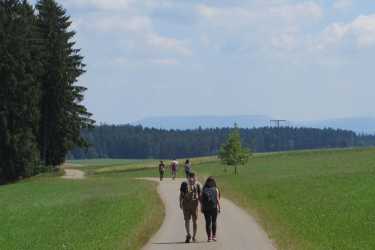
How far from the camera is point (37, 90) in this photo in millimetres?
67000

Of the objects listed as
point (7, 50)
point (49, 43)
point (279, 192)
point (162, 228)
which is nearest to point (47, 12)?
point (49, 43)

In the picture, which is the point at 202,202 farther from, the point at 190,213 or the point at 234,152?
the point at 234,152

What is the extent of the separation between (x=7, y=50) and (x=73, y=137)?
12932 millimetres

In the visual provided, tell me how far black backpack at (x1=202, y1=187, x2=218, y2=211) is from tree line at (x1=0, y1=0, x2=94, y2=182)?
147 ft

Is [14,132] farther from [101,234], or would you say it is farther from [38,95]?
[101,234]

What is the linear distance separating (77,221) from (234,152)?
149 feet

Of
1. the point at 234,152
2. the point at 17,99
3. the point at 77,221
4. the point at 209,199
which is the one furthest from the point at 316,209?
the point at 234,152

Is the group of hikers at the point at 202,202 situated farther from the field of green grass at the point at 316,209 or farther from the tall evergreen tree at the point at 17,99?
the tall evergreen tree at the point at 17,99

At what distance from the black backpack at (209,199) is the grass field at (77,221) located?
210 cm

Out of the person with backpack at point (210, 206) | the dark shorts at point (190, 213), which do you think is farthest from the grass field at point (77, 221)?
the person with backpack at point (210, 206)

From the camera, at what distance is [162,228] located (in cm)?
2584

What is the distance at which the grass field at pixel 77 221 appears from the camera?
73.8 ft

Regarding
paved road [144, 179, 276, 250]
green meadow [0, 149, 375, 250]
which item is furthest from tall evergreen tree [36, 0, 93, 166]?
paved road [144, 179, 276, 250]

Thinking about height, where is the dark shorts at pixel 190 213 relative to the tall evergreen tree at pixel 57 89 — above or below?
below
